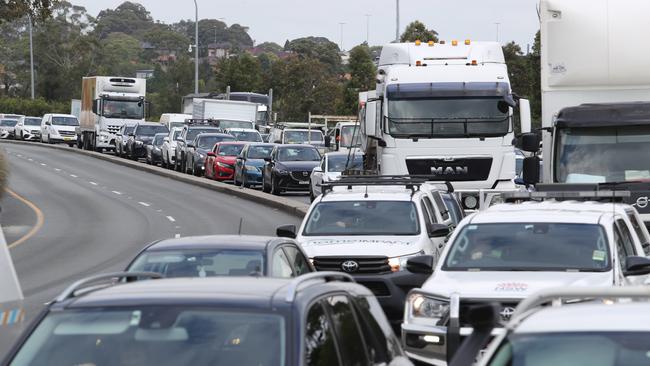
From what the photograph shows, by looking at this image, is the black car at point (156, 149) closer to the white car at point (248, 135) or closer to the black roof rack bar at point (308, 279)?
the white car at point (248, 135)

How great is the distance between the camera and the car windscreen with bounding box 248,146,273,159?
4556 cm

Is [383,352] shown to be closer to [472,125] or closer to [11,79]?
[472,125]

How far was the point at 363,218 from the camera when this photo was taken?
667 inches

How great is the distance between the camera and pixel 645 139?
18938 millimetres

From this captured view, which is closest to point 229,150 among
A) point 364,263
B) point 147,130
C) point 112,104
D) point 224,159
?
point 224,159

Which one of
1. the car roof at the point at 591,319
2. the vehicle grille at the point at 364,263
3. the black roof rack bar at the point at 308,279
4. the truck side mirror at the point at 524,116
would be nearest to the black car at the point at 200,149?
the truck side mirror at the point at 524,116

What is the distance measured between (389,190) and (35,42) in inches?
4902

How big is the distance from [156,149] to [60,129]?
22797mm

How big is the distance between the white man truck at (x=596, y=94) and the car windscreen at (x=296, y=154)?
75.3 ft

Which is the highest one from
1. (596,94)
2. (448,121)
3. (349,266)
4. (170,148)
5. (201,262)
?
(596,94)

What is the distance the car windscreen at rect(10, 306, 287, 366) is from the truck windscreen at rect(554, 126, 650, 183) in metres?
13.4

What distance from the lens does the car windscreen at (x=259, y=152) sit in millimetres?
45562

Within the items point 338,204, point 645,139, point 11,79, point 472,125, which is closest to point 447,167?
point 472,125

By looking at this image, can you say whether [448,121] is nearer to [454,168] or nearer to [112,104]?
[454,168]
